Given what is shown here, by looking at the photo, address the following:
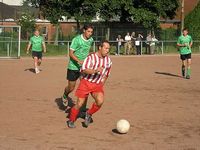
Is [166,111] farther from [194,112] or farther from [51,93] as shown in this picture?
[51,93]

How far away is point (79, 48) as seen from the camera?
942 cm

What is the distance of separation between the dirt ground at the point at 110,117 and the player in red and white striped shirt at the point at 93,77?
1.16ft

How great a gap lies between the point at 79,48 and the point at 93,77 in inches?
48.0

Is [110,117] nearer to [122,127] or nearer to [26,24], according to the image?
[122,127]

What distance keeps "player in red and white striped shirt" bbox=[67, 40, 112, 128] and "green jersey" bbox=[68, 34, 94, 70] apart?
1.09 meters

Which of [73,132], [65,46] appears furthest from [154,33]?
[73,132]

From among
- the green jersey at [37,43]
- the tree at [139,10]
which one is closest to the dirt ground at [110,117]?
the green jersey at [37,43]

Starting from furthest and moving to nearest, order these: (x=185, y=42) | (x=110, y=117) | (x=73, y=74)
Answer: (x=185, y=42), (x=73, y=74), (x=110, y=117)

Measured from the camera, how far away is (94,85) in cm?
844

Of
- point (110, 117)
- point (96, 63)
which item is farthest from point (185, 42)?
point (96, 63)

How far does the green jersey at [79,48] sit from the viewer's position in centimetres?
929

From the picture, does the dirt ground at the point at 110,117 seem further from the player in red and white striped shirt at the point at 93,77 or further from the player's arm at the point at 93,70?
the player's arm at the point at 93,70

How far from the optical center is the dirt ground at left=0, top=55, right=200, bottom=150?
7.30 meters

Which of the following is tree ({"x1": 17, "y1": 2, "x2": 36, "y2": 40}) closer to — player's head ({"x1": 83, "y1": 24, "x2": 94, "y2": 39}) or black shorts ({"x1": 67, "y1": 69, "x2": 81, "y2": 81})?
black shorts ({"x1": 67, "y1": 69, "x2": 81, "y2": 81})
